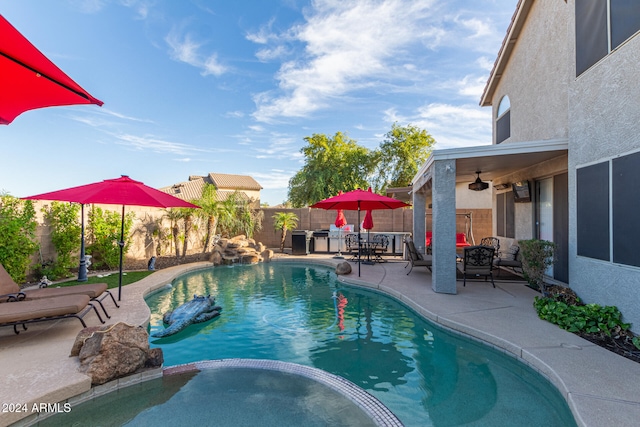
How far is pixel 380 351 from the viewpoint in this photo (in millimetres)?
4664

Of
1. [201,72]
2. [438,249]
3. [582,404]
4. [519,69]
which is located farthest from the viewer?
[201,72]

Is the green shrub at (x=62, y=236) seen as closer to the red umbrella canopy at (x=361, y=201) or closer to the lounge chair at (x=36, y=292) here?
the lounge chair at (x=36, y=292)

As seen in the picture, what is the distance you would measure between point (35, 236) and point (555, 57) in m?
13.7

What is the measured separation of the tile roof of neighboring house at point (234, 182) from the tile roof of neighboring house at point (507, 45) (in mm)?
40067

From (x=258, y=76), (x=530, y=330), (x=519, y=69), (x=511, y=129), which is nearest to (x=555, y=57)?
(x=519, y=69)

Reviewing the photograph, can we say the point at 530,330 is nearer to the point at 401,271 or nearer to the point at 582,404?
the point at 582,404

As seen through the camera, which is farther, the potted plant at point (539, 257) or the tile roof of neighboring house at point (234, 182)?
the tile roof of neighboring house at point (234, 182)

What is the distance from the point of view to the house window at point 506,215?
9.86 metres

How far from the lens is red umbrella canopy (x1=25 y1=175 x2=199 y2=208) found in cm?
570


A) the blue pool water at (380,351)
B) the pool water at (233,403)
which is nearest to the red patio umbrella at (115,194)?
the blue pool water at (380,351)

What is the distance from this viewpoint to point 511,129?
33.3 feet

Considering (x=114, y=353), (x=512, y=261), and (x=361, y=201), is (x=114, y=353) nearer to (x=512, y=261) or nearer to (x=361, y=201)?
(x=361, y=201)

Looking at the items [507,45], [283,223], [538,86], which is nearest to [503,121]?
[507,45]

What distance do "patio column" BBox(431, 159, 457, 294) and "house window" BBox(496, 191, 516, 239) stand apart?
4358mm
